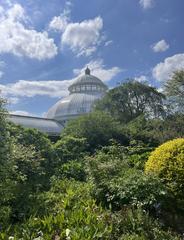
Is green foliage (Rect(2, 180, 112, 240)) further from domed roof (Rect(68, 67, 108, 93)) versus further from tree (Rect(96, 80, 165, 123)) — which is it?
domed roof (Rect(68, 67, 108, 93))

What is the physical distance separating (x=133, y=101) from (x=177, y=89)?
9304mm

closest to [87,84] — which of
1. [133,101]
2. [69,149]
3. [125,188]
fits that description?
[133,101]

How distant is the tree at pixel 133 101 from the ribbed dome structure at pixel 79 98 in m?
19.7

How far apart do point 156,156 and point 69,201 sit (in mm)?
2508

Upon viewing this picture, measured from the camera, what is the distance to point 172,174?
26.8 ft

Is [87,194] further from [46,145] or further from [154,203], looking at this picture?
[46,145]

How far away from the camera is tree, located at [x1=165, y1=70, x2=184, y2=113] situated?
2653cm

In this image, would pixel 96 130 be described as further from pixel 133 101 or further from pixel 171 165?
pixel 133 101

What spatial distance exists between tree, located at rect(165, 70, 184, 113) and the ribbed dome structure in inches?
1121

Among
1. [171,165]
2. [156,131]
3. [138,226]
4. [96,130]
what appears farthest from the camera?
[156,131]

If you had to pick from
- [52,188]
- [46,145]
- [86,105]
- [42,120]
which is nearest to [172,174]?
[52,188]

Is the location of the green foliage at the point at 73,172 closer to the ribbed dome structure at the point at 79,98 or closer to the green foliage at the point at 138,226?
the green foliage at the point at 138,226

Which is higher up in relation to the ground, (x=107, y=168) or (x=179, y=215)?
(x=107, y=168)

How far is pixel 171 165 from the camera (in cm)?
830
